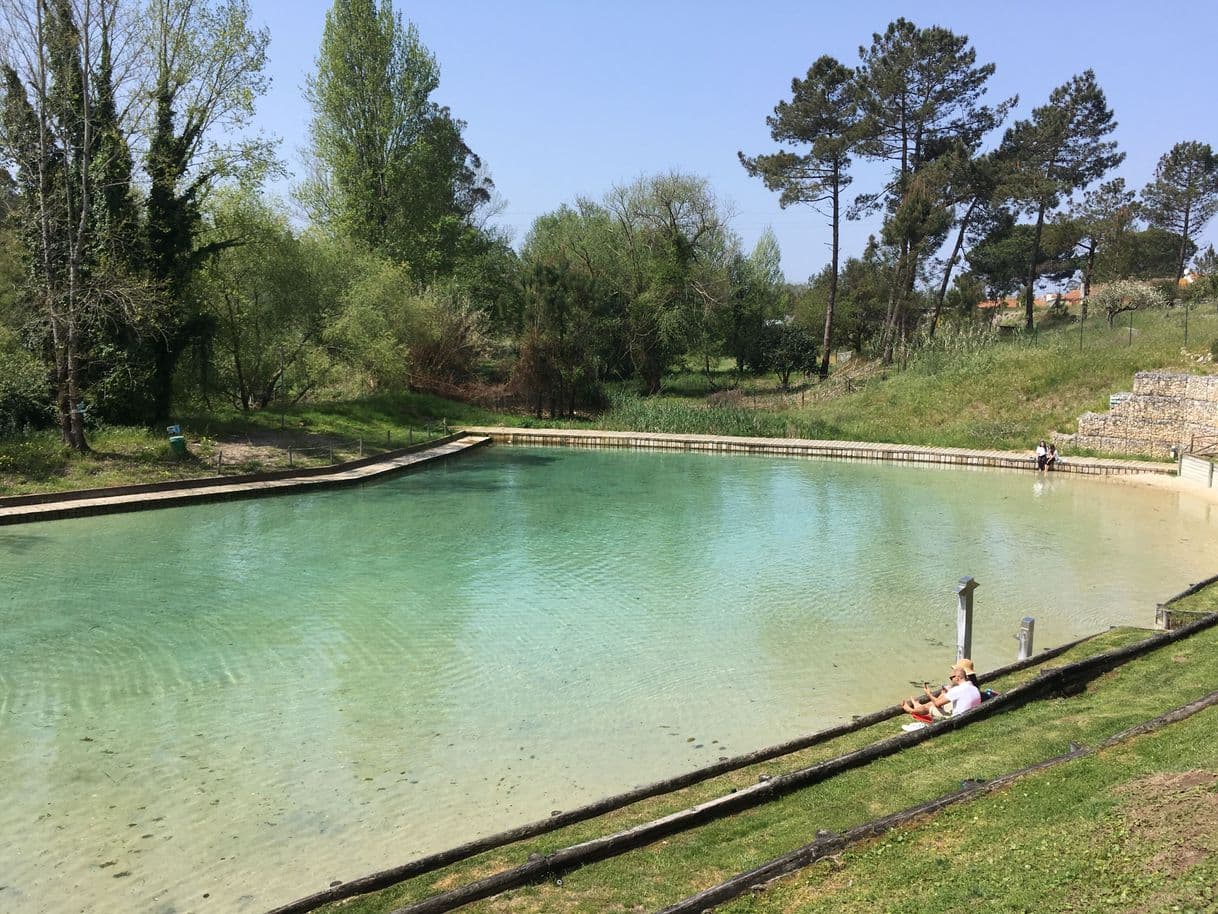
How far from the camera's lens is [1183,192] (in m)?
51.1

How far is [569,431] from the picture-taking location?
32719mm

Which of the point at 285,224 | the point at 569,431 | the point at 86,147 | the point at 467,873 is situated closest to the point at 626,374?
the point at 569,431

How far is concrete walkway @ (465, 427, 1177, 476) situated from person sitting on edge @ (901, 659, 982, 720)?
20.1m

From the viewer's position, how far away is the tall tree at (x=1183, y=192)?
50.3 m

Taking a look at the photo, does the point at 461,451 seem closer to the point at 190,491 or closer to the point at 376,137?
the point at 190,491

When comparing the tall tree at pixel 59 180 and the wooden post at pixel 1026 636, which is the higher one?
the tall tree at pixel 59 180

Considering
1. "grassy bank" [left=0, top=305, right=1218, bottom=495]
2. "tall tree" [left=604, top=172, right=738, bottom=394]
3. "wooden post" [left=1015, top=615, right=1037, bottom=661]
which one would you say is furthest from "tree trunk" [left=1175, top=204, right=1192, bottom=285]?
"wooden post" [left=1015, top=615, right=1037, bottom=661]

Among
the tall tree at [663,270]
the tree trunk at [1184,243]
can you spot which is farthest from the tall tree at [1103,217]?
the tall tree at [663,270]

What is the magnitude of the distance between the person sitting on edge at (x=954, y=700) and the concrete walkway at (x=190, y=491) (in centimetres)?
1633

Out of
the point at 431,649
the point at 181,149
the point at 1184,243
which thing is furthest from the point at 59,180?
the point at 1184,243

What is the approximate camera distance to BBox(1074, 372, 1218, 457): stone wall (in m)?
25.6

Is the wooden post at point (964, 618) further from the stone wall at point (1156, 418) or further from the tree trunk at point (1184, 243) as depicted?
the tree trunk at point (1184, 243)

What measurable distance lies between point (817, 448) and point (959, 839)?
25.0 meters

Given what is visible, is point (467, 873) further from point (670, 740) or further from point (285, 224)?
point (285, 224)
